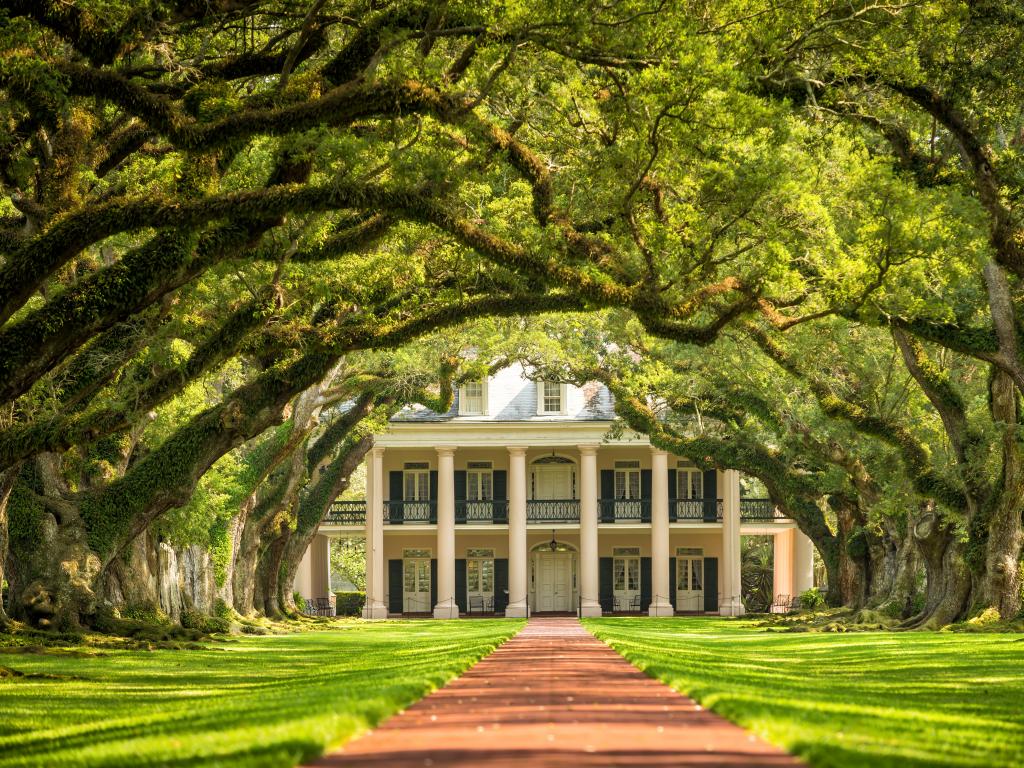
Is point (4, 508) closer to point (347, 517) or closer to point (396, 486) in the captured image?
point (396, 486)

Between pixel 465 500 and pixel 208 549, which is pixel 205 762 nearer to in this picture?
pixel 208 549

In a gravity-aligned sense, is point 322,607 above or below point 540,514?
below

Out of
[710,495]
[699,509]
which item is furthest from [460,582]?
[710,495]

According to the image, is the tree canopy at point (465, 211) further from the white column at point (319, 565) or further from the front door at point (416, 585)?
the white column at point (319, 565)

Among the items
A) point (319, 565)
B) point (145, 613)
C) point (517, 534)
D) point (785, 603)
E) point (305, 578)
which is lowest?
point (785, 603)

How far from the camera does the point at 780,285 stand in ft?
63.9

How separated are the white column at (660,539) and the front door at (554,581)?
171 inches

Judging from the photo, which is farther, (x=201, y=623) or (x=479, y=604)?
(x=479, y=604)

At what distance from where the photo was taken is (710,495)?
52344 millimetres

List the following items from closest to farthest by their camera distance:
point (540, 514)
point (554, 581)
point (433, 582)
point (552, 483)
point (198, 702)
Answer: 1. point (198, 702)
2. point (540, 514)
3. point (433, 582)
4. point (552, 483)
5. point (554, 581)

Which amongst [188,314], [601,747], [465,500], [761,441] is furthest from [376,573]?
[601,747]

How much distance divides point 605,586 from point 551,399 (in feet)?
23.4

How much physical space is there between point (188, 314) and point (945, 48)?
1084 centimetres

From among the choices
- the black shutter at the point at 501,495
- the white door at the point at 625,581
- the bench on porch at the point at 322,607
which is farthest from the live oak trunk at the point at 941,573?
the bench on porch at the point at 322,607
